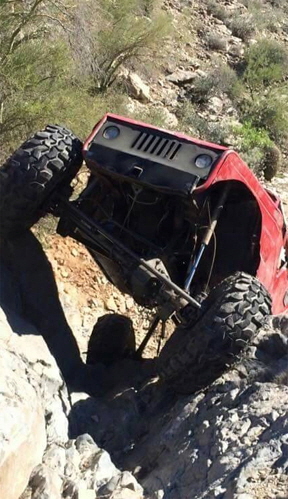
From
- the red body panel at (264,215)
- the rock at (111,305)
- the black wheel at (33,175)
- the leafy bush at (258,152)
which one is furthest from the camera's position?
the leafy bush at (258,152)

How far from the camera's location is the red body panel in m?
5.56

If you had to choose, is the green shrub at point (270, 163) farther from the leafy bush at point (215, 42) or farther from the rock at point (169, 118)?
the leafy bush at point (215, 42)

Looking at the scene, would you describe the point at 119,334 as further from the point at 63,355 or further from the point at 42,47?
the point at 42,47

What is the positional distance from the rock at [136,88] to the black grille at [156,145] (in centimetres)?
1061

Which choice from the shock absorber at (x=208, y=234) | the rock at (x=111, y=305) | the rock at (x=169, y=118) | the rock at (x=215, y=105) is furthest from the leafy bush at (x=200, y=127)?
the shock absorber at (x=208, y=234)

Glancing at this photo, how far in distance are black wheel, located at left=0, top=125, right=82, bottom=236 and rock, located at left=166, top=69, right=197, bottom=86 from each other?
12884 mm

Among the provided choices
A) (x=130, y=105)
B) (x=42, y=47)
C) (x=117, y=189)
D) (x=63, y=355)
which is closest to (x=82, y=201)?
(x=117, y=189)

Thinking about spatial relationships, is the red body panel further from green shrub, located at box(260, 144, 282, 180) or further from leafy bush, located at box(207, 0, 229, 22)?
leafy bush, located at box(207, 0, 229, 22)

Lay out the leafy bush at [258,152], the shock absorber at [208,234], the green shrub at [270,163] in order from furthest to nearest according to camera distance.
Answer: the green shrub at [270,163] < the leafy bush at [258,152] < the shock absorber at [208,234]

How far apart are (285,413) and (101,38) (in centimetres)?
1233

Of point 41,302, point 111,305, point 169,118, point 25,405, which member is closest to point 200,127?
point 169,118

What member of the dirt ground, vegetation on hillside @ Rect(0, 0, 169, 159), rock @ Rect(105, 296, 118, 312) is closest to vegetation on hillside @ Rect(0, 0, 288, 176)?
vegetation on hillside @ Rect(0, 0, 169, 159)

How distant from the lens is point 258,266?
6160mm

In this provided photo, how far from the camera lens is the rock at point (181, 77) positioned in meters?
18.6
